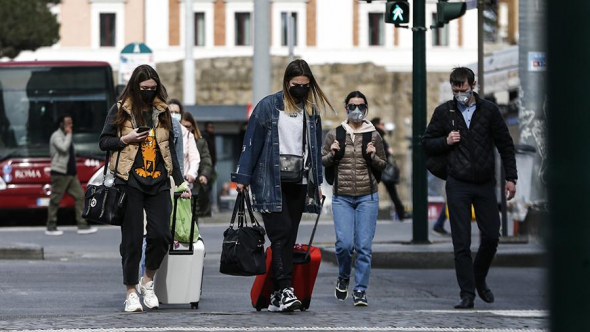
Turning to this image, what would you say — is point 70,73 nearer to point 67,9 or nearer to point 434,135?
point 434,135

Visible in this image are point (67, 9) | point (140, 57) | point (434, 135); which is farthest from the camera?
point (67, 9)

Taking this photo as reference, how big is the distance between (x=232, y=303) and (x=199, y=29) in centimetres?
6907

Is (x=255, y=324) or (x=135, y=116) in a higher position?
(x=135, y=116)

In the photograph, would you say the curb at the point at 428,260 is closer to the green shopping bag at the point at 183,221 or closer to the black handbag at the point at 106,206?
the green shopping bag at the point at 183,221

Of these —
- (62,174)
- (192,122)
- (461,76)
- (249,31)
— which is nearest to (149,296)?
(461,76)

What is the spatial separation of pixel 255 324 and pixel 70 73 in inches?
659

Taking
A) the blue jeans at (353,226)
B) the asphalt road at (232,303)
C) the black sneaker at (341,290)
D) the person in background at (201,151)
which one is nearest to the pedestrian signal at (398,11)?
the person in background at (201,151)

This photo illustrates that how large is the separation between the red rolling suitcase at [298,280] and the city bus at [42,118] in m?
14.1

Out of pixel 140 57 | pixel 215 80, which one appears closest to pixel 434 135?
pixel 140 57

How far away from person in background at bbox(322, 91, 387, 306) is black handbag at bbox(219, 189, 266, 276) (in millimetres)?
1450

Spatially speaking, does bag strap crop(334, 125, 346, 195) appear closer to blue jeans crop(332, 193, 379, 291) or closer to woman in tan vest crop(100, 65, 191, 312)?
blue jeans crop(332, 193, 379, 291)

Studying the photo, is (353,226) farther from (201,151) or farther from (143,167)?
(201,151)

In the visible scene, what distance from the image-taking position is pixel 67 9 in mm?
77000

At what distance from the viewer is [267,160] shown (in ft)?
27.9
